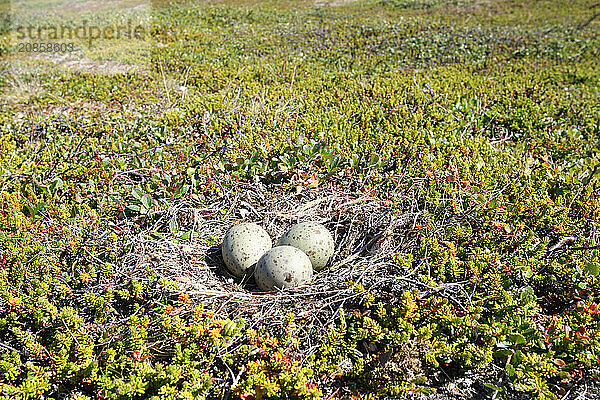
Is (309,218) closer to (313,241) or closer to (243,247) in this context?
(313,241)

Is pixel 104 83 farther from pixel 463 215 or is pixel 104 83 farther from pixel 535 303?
pixel 535 303

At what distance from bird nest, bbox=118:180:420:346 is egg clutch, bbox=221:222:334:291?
0.28 feet

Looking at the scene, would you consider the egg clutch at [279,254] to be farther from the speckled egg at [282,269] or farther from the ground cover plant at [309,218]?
the ground cover plant at [309,218]

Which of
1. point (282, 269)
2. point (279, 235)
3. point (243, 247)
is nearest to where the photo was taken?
point (282, 269)

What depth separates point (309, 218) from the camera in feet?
12.2

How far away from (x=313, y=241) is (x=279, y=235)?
517 millimetres

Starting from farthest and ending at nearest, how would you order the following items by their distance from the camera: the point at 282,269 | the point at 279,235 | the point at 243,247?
the point at 279,235 < the point at 243,247 < the point at 282,269

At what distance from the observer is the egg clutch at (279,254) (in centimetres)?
300

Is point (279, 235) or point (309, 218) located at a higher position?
point (309, 218)

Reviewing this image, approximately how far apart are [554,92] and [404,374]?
538 centimetres

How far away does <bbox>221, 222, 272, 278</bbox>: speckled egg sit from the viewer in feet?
10.6

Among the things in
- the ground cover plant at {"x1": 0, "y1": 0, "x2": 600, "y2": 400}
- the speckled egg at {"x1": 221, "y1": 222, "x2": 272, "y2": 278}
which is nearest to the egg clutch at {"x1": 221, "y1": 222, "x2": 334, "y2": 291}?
the speckled egg at {"x1": 221, "y1": 222, "x2": 272, "y2": 278}

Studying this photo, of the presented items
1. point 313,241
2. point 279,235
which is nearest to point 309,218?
point 279,235

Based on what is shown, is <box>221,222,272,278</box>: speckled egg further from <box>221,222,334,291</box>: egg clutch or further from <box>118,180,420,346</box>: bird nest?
<box>118,180,420,346</box>: bird nest
